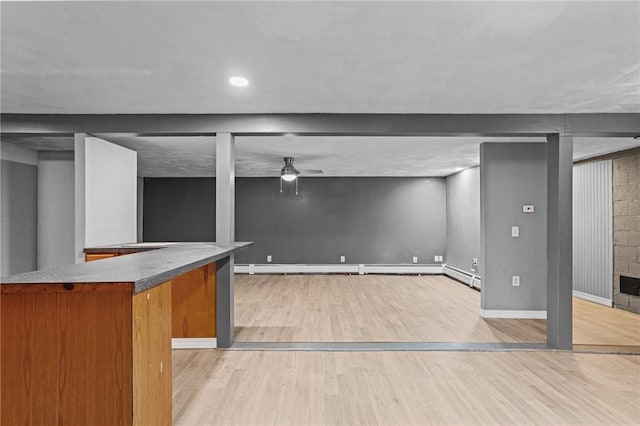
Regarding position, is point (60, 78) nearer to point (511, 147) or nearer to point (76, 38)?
point (76, 38)

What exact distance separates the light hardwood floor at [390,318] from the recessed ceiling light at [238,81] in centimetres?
249

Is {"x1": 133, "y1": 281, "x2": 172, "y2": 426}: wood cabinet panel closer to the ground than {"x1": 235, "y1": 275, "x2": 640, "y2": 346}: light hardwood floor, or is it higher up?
higher up

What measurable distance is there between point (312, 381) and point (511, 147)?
3858mm

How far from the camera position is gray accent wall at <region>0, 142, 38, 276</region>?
4.76 m

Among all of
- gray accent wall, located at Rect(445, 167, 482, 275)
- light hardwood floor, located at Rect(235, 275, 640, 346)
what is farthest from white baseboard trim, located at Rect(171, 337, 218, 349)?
gray accent wall, located at Rect(445, 167, 482, 275)

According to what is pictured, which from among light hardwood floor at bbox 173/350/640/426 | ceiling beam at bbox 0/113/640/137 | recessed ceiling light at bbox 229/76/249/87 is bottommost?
light hardwood floor at bbox 173/350/640/426

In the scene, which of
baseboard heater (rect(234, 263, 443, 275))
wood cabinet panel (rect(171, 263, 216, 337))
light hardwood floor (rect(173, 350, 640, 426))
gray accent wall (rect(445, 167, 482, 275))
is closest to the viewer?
light hardwood floor (rect(173, 350, 640, 426))

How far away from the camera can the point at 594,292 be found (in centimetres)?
585

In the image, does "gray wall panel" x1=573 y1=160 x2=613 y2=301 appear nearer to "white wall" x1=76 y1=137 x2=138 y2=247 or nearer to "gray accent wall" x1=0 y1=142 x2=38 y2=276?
"white wall" x1=76 y1=137 x2=138 y2=247

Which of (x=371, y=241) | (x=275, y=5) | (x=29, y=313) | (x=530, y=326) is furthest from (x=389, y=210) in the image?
(x=29, y=313)

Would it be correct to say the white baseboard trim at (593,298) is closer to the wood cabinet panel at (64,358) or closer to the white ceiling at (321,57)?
the white ceiling at (321,57)

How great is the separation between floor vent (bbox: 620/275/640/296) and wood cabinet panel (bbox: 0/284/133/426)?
621 cm

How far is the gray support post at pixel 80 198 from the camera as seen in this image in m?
3.73

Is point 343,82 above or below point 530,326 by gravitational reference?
above
